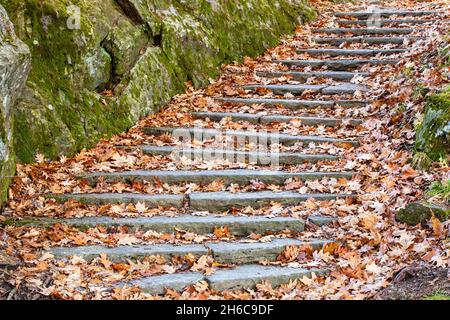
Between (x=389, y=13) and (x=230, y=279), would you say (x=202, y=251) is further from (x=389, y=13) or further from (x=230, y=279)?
(x=389, y=13)

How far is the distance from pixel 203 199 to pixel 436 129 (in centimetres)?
274

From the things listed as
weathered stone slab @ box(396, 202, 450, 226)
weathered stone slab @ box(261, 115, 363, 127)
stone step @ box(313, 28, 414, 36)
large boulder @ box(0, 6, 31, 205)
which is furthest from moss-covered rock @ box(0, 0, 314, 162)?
weathered stone slab @ box(396, 202, 450, 226)

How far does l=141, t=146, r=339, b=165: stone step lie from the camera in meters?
6.76

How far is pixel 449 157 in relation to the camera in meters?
5.91

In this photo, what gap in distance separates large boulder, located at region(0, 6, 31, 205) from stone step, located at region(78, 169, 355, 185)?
0.89 meters

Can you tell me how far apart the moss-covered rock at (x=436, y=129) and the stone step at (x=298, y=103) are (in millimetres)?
1633

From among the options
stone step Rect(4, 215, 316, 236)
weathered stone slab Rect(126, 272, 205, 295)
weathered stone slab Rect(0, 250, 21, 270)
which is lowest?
weathered stone slab Rect(126, 272, 205, 295)

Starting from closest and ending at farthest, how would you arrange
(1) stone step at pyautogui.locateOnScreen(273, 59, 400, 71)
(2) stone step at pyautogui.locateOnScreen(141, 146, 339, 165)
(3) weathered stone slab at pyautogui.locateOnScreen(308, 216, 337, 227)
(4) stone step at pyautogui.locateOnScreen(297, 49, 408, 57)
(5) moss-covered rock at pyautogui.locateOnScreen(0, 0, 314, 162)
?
(3) weathered stone slab at pyautogui.locateOnScreen(308, 216, 337, 227) → (5) moss-covered rock at pyautogui.locateOnScreen(0, 0, 314, 162) → (2) stone step at pyautogui.locateOnScreen(141, 146, 339, 165) → (1) stone step at pyautogui.locateOnScreen(273, 59, 400, 71) → (4) stone step at pyautogui.locateOnScreen(297, 49, 408, 57)

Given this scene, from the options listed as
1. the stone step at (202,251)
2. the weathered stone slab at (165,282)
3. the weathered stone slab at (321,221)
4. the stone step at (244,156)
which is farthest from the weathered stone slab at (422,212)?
the weathered stone slab at (165,282)

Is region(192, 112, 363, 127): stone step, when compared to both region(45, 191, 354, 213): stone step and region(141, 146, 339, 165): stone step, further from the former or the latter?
region(45, 191, 354, 213): stone step

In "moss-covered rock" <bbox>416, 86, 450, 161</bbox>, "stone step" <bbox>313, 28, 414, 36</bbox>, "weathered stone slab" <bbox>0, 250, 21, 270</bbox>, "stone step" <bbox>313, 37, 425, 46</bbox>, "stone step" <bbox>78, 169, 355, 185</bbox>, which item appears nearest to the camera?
"weathered stone slab" <bbox>0, 250, 21, 270</bbox>

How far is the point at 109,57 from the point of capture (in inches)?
295

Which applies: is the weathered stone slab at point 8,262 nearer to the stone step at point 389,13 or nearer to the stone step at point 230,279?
the stone step at point 230,279

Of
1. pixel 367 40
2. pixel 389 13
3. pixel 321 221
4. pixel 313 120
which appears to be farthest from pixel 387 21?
pixel 321 221
